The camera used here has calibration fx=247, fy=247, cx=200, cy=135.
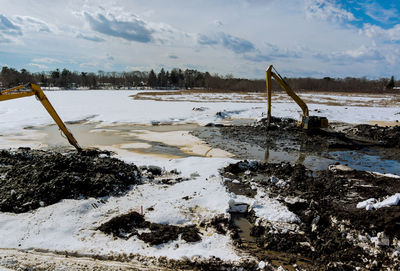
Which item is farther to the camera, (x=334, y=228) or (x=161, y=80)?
(x=161, y=80)

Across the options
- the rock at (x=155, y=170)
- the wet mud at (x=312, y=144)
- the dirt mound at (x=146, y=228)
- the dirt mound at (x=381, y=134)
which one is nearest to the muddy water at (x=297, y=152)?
the wet mud at (x=312, y=144)

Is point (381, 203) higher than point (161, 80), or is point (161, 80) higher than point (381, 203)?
point (161, 80)

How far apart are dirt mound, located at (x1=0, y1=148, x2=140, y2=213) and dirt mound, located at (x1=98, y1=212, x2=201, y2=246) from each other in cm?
176

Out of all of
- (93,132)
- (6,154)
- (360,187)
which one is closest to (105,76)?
(93,132)

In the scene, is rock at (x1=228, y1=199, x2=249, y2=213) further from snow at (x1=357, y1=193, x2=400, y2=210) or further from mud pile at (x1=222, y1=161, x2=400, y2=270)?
snow at (x1=357, y1=193, x2=400, y2=210)

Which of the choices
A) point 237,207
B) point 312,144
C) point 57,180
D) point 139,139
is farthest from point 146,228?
point 312,144

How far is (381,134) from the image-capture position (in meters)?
16.5

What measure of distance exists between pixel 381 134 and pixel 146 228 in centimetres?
1715

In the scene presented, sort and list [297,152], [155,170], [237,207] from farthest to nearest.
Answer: [297,152] < [155,170] < [237,207]

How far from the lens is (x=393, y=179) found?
29.6 ft

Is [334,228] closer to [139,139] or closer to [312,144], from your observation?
[312,144]

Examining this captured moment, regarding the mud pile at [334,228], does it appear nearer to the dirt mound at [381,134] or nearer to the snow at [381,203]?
the snow at [381,203]

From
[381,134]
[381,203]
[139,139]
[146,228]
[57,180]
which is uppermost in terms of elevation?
[381,134]

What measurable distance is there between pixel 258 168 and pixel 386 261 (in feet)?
18.8
